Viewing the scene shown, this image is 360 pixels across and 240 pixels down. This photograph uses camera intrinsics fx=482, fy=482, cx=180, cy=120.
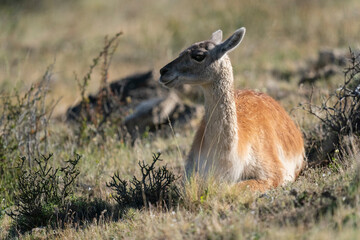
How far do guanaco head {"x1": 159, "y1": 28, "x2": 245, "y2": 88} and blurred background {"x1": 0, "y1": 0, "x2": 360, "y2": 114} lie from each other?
5.81 m

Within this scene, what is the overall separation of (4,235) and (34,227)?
15.2 inches

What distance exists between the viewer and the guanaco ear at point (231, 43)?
18.7ft

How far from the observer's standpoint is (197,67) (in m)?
5.83

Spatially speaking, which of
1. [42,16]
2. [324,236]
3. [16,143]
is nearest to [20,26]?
[42,16]

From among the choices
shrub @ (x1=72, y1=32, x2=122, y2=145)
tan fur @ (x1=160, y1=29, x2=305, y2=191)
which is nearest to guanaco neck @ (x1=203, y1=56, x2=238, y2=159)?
tan fur @ (x1=160, y1=29, x2=305, y2=191)

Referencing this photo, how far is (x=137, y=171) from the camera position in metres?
7.60

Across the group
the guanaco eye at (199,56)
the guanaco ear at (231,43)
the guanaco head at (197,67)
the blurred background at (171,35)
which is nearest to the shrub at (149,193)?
the guanaco head at (197,67)

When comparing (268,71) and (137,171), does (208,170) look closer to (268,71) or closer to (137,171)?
(137,171)

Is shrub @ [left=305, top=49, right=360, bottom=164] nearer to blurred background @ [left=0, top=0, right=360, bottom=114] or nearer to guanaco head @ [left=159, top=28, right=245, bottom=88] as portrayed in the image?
guanaco head @ [left=159, top=28, right=245, bottom=88]

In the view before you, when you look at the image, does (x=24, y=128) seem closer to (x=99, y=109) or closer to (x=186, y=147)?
(x=99, y=109)

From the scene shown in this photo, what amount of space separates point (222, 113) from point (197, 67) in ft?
2.08

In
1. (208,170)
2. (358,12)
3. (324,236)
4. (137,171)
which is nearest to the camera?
(324,236)

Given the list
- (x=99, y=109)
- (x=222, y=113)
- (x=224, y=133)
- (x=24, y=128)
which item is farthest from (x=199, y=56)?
(x=99, y=109)

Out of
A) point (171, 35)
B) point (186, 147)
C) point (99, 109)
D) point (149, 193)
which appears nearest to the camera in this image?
point (149, 193)
